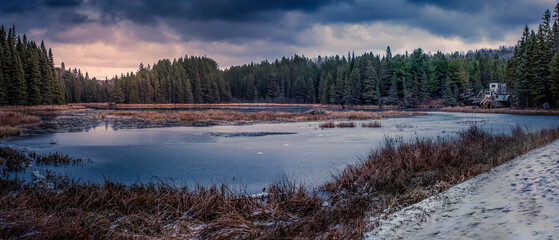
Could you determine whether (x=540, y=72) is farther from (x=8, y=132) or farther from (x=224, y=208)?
(x=8, y=132)

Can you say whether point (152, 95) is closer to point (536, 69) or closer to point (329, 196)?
point (536, 69)

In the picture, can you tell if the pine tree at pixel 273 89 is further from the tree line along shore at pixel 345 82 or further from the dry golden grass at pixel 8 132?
the dry golden grass at pixel 8 132

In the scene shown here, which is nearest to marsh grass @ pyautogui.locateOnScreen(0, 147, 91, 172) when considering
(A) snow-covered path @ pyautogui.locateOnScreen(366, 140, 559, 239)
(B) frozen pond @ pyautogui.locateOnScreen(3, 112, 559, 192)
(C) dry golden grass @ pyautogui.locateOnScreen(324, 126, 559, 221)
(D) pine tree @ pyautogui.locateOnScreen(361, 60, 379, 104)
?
(B) frozen pond @ pyautogui.locateOnScreen(3, 112, 559, 192)

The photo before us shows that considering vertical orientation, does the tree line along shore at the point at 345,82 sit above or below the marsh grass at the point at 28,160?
above

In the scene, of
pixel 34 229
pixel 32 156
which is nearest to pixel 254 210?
pixel 34 229

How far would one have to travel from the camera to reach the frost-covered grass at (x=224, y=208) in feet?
17.9

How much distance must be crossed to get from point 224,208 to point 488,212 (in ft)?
15.9

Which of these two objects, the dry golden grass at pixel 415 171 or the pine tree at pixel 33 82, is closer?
the dry golden grass at pixel 415 171

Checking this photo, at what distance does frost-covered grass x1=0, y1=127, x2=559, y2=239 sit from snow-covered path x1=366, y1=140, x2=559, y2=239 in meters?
0.53

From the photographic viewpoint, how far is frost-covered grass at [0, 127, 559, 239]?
17.9 ft

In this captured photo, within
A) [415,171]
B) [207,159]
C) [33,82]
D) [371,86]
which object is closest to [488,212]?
[415,171]

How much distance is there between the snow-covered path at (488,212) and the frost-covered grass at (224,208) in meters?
0.53

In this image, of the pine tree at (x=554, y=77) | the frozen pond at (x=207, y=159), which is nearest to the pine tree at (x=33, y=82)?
the frozen pond at (x=207, y=159)

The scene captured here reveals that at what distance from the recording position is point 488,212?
227 inches
